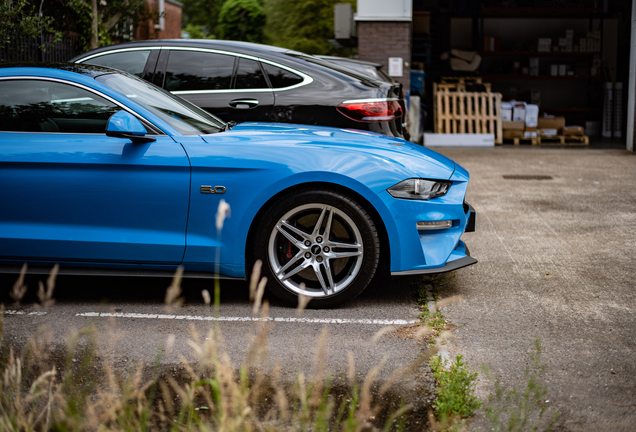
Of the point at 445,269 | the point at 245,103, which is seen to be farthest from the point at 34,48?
the point at 445,269

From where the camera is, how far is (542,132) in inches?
672

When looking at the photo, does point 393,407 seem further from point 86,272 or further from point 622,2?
point 622,2

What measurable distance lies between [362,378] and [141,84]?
9.55 ft

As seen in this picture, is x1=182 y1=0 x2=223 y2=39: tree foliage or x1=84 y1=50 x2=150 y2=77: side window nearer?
x1=84 y1=50 x2=150 y2=77: side window

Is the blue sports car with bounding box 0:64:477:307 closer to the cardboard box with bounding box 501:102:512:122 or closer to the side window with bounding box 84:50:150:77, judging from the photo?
the side window with bounding box 84:50:150:77

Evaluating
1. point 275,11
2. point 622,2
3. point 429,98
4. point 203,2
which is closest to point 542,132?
point 429,98

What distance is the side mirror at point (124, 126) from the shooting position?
4312 millimetres

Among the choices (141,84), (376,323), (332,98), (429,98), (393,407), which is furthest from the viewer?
(429,98)

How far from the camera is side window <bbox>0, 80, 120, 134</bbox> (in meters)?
4.63

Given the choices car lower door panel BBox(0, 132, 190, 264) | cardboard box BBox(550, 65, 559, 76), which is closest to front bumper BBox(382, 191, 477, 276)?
car lower door panel BBox(0, 132, 190, 264)

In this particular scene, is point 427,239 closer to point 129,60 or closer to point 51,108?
point 51,108

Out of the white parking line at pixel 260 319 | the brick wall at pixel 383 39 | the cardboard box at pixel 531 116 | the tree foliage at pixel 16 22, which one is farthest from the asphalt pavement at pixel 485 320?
the cardboard box at pixel 531 116

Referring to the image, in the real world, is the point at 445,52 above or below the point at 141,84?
above

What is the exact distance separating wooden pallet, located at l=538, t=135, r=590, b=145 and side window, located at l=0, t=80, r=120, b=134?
14011mm
